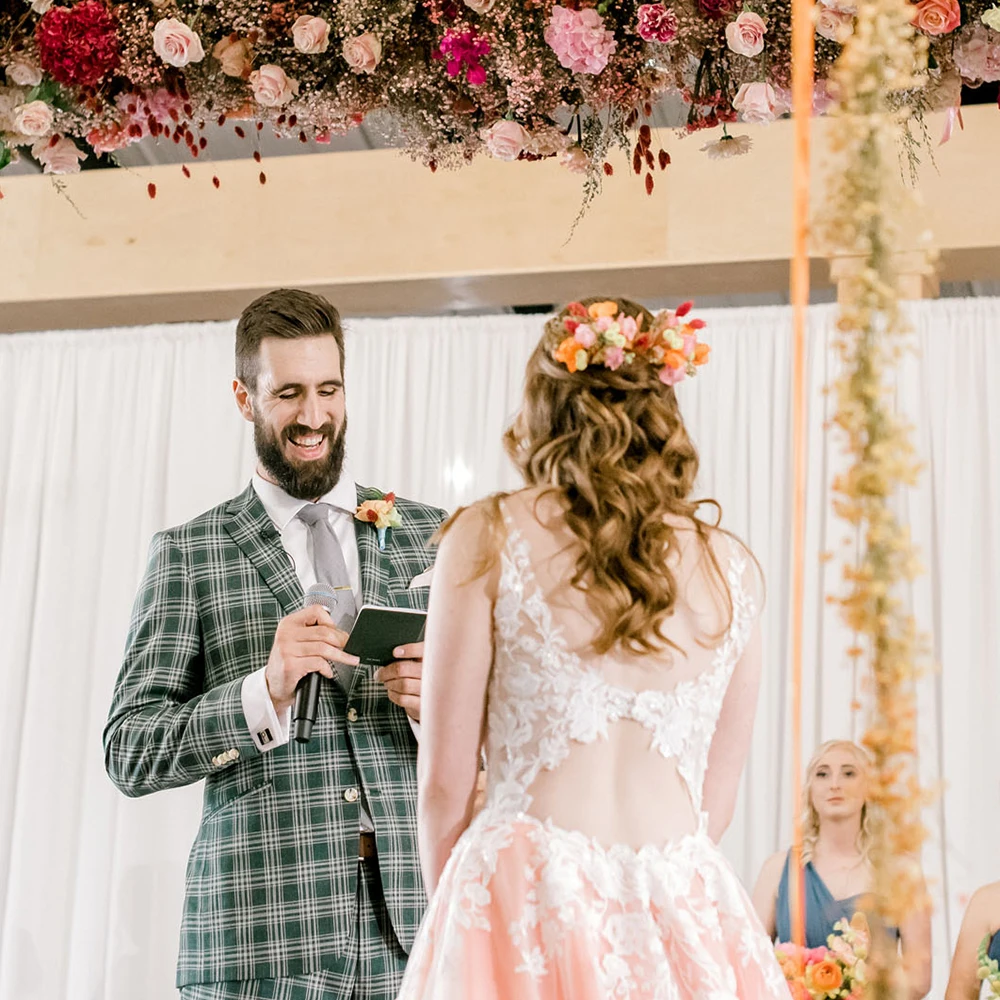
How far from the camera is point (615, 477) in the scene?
2.24 meters

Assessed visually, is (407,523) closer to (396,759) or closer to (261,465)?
(261,465)

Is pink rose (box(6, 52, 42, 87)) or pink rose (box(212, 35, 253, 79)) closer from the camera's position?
pink rose (box(212, 35, 253, 79))

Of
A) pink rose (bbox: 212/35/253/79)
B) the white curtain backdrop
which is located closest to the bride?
pink rose (bbox: 212/35/253/79)

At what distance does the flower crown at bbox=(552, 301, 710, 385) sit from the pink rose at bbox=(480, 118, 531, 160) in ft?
4.34

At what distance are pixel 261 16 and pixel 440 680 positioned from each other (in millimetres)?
2061

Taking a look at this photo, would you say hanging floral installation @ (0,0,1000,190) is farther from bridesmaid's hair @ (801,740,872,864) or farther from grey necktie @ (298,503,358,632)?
bridesmaid's hair @ (801,740,872,864)

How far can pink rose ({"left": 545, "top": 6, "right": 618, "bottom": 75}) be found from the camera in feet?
10.8

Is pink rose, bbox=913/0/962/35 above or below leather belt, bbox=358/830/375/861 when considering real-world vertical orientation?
above

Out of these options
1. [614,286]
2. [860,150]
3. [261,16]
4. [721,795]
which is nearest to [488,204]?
[614,286]

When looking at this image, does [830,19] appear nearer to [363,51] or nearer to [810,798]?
[363,51]

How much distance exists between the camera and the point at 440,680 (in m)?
2.19

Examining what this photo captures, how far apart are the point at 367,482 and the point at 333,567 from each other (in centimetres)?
277

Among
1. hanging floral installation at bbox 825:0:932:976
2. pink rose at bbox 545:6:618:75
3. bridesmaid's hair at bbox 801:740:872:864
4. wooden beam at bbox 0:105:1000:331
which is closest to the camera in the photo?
hanging floral installation at bbox 825:0:932:976

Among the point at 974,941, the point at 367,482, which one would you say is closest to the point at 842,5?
the point at 974,941
